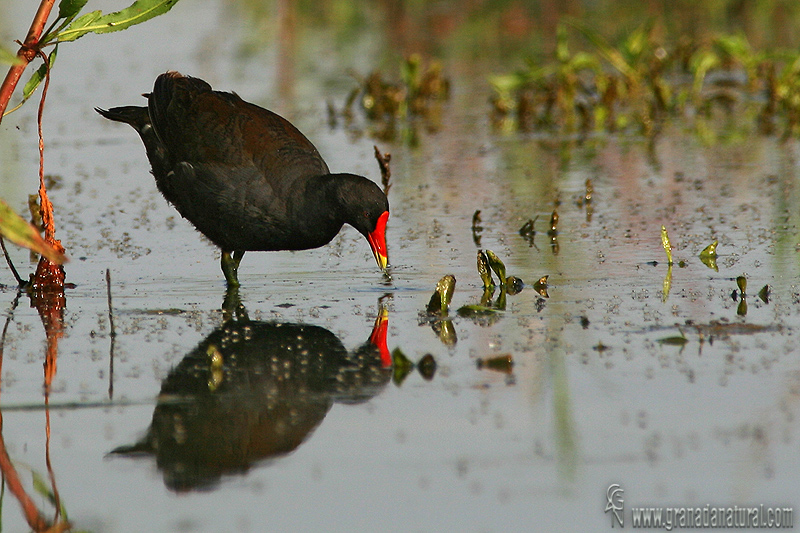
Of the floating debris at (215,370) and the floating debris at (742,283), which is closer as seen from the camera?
the floating debris at (215,370)

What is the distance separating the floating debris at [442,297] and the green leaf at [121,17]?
1.53 m

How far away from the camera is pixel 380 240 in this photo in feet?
17.1

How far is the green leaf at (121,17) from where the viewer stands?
464 centimetres

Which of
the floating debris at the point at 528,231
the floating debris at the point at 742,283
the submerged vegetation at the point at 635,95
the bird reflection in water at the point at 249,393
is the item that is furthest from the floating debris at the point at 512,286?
the submerged vegetation at the point at 635,95

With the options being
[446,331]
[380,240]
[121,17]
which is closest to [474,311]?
[446,331]

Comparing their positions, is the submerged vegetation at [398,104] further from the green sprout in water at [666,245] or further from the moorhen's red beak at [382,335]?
the moorhen's red beak at [382,335]

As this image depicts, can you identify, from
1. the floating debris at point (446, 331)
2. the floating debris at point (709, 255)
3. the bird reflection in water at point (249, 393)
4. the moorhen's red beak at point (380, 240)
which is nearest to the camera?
the bird reflection in water at point (249, 393)

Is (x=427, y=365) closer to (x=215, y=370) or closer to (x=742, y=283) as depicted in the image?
(x=215, y=370)

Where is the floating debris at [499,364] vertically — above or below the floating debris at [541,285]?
below

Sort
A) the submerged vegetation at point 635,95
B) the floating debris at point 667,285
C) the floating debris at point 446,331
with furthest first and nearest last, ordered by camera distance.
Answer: the submerged vegetation at point 635,95
the floating debris at point 667,285
the floating debris at point 446,331

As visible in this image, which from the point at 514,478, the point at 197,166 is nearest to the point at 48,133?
the point at 197,166

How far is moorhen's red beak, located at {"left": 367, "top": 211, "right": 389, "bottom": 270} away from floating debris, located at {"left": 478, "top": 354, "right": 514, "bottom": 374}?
3.99ft

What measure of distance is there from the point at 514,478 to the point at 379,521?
16.3 inches

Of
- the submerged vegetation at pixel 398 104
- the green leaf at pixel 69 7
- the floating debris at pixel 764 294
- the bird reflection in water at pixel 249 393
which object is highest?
the submerged vegetation at pixel 398 104
